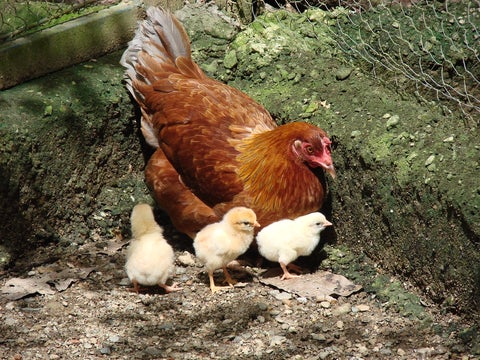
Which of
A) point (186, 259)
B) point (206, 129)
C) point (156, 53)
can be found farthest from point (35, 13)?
point (186, 259)

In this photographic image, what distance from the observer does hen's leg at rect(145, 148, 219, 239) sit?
5391mm

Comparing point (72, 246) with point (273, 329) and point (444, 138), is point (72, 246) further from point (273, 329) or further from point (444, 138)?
point (444, 138)

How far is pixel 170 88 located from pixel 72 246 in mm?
1399

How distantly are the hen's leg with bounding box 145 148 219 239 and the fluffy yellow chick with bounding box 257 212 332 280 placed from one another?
445 millimetres

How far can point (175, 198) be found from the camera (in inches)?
217

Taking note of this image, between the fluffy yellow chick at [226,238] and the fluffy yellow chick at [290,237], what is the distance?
0.39ft

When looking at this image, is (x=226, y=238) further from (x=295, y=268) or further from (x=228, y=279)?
(x=295, y=268)

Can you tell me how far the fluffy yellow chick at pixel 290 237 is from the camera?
504 centimetres

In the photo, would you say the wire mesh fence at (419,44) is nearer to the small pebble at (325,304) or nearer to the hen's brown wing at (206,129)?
the hen's brown wing at (206,129)

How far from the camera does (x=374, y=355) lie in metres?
4.41

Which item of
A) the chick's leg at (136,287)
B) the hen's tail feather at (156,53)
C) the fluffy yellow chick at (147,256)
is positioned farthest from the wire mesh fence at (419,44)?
the chick's leg at (136,287)

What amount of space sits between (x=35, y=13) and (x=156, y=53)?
99cm

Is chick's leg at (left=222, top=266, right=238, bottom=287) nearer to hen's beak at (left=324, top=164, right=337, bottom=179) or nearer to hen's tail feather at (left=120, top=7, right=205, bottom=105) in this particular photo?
hen's beak at (left=324, top=164, right=337, bottom=179)

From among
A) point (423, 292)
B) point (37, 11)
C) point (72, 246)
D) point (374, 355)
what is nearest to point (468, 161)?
point (423, 292)
